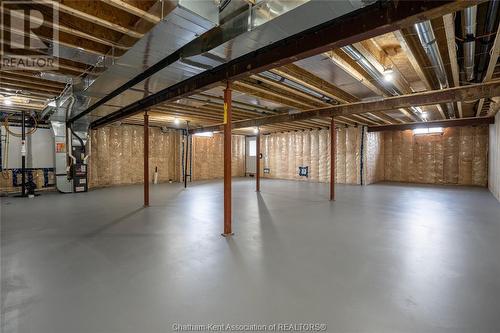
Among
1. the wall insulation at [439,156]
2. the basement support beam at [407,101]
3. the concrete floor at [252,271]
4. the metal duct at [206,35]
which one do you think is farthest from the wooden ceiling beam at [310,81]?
the wall insulation at [439,156]

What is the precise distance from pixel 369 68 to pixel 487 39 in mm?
1167

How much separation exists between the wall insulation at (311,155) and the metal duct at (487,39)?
5.56 metres

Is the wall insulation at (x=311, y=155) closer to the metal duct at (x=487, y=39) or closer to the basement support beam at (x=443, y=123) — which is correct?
the basement support beam at (x=443, y=123)

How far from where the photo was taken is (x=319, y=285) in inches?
82.6

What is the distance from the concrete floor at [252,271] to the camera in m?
1.69

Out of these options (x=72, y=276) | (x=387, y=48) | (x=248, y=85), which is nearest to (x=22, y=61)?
(x=72, y=276)

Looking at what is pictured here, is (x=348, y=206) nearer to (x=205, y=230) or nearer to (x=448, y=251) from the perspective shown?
(x=448, y=251)

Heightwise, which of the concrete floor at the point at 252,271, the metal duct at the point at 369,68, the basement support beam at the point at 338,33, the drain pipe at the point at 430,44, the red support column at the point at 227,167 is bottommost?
the concrete floor at the point at 252,271

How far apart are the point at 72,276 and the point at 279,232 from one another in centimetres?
237

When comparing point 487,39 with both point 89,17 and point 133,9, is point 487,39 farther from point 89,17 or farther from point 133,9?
point 89,17

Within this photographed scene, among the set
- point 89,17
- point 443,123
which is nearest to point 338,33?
point 89,17

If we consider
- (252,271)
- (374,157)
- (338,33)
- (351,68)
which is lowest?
(252,271)

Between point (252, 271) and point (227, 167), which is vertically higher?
point (227, 167)

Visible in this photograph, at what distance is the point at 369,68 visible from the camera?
3324 mm
